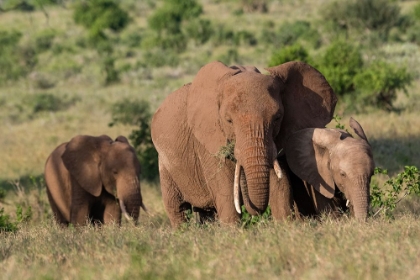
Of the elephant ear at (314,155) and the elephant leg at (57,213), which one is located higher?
the elephant ear at (314,155)

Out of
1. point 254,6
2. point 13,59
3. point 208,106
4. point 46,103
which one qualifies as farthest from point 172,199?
point 254,6

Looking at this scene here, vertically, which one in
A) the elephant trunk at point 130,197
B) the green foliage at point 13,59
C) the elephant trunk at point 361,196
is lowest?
the green foliage at point 13,59

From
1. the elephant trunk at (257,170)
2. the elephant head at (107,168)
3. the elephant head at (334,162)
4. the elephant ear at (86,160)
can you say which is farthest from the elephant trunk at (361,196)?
the elephant ear at (86,160)

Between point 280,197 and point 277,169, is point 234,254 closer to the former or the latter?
point 277,169

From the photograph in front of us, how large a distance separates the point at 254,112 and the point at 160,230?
118 centimetres

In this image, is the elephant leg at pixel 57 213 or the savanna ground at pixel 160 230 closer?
the savanna ground at pixel 160 230

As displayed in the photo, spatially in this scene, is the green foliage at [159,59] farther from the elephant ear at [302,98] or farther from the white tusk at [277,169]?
the white tusk at [277,169]

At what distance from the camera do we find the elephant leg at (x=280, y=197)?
8.08 metres

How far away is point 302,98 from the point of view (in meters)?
→ 8.52

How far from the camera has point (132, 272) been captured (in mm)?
5363

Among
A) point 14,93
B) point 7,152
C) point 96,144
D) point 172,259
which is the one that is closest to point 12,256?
point 172,259

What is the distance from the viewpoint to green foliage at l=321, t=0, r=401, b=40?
40219 millimetres

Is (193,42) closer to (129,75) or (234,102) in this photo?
(129,75)

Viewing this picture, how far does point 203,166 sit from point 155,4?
2265 inches
